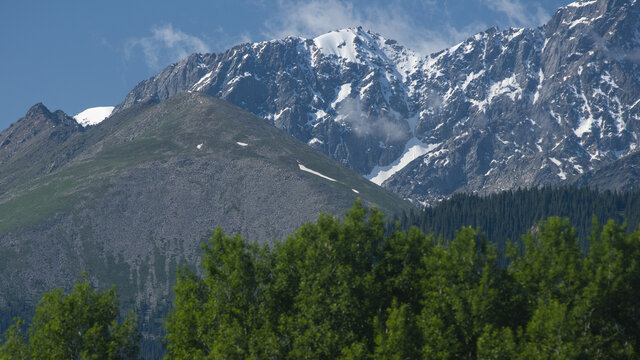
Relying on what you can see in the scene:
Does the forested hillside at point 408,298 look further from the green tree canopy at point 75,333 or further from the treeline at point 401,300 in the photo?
the green tree canopy at point 75,333

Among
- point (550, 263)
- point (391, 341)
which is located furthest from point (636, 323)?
point (391, 341)

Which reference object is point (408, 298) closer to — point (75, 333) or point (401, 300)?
point (401, 300)

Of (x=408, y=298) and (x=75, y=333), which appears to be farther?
(x=75, y=333)

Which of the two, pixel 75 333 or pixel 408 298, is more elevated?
pixel 408 298

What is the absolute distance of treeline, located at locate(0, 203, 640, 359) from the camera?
200ft

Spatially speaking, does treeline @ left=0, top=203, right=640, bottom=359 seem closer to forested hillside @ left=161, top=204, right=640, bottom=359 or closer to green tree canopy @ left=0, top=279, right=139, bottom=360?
forested hillside @ left=161, top=204, right=640, bottom=359

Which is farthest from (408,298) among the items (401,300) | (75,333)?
(75,333)

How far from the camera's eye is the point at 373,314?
68125mm

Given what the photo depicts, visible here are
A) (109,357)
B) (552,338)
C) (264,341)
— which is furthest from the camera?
(109,357)

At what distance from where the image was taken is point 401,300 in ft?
232

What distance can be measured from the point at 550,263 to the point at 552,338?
11171 millimetres

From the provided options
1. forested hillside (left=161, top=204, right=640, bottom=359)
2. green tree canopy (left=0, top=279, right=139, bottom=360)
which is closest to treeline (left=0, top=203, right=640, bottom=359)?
forested hillside (left=161, top=204, right=640, bottom=359)

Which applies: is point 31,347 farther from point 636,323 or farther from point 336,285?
point 636,323

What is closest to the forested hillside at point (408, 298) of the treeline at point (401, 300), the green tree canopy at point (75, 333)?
the treeline at point (401, 300)
